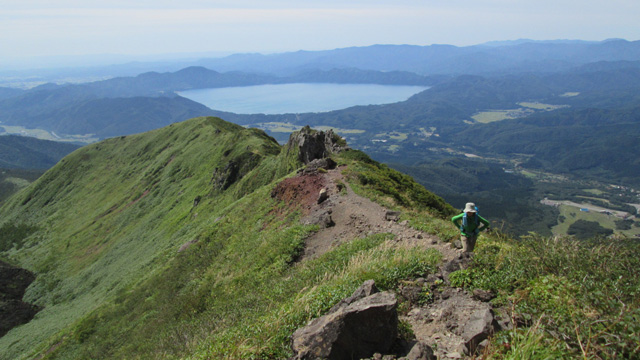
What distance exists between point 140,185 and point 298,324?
97179 mm

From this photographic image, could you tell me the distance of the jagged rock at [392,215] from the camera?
19.9 m

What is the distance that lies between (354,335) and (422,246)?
745 cm

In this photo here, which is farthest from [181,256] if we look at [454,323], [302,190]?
[454,323]

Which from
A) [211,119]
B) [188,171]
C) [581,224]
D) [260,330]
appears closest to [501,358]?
[260,330]

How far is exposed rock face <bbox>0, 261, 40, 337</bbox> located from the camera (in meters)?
52.3

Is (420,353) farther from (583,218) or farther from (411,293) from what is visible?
(583,218)

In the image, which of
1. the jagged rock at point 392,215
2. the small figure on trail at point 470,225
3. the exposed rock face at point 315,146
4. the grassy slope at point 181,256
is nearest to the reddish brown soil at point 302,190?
the grassy slope at point 181,256

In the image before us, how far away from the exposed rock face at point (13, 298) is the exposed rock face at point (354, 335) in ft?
216

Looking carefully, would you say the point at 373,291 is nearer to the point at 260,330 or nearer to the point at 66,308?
the point at 260,330

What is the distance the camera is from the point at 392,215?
2025cm

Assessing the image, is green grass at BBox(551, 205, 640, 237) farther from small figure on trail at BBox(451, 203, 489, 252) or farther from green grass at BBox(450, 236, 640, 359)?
green grass at BBox(450, 236, 640, 359)

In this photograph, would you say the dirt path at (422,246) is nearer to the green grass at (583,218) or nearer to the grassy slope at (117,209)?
the grassy slope at (117,209)

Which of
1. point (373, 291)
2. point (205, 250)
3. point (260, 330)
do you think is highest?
A: point (373, 291)

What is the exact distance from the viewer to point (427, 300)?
385 inches
